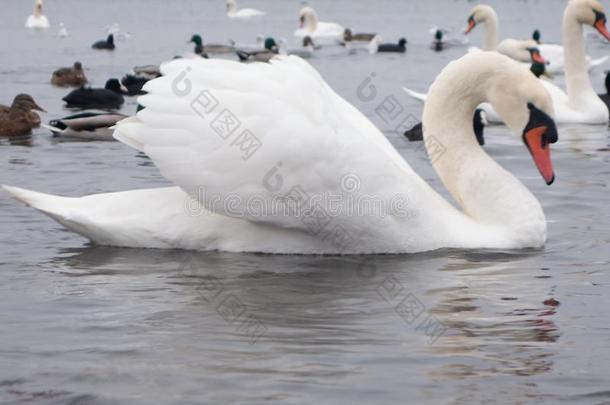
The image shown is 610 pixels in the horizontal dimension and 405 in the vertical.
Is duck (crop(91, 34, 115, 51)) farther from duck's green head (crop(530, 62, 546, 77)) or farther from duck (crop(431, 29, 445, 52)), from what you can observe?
duck's green head (crop(530, 62, 546, 77))

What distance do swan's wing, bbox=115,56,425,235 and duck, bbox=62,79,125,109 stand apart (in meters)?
11.5

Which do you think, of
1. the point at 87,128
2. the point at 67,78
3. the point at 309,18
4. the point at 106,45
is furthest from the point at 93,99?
the point at 309,18

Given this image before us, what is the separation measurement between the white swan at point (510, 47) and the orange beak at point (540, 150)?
63.0ft

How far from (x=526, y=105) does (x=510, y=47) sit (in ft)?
75.2

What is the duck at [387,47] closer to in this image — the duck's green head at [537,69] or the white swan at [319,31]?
the white swan at [319,31]

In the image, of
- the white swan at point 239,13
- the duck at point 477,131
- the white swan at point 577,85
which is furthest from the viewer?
the white swan at point 239,13

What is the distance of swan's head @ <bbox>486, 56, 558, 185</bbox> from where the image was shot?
831 cm

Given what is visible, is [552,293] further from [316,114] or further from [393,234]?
[316,114]

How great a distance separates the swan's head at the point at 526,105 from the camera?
8312mm

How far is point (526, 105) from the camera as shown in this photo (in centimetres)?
834

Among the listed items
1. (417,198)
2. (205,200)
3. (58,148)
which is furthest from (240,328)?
(58,148)

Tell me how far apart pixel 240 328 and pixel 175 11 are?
66.4 m

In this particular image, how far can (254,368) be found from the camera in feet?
18.4

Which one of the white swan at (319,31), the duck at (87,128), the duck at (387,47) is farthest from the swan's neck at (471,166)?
the white swan at (319,31)
